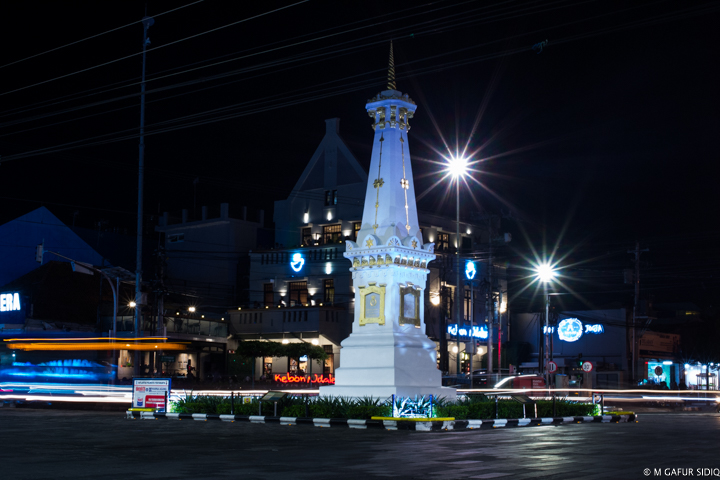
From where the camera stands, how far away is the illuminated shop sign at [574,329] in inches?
2785

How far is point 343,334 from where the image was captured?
66.6 meters

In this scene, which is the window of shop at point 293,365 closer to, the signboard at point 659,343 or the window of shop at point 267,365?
the window of shop at point 267,365

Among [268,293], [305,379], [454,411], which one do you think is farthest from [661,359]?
[454,411]

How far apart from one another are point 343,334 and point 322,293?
435cm

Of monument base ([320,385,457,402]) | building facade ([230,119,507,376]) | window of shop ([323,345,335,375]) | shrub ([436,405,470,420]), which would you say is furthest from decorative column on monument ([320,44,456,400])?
window of shop ([323,345,335,375])

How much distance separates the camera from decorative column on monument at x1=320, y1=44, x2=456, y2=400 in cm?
2503

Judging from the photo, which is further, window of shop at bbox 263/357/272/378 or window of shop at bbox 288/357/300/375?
window of shop at bbox 263/357/272/378

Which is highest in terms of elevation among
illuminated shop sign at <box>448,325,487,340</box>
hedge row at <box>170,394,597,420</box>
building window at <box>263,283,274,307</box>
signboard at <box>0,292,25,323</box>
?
building window at <box>263,283,274,307</box>

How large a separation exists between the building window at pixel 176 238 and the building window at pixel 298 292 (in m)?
13.6

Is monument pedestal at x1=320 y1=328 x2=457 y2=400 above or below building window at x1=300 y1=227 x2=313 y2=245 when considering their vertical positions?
below

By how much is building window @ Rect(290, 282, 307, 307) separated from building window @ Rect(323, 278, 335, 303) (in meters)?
2.45

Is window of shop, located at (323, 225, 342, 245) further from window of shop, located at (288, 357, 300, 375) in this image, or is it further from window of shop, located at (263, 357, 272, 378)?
window of shop, located at (263, 357, 272, 378)

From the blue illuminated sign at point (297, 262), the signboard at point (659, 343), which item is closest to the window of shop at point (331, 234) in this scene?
the blue illuminated sign at point (297, 262)

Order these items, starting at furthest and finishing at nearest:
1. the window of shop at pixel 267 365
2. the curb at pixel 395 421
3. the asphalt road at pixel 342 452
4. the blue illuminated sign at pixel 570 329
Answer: the blue illuminated sign at pixel 570 329
the window of shop at pixel 267 365
the curb at pixel 395 421
the asphalt road at pixel 342 452
